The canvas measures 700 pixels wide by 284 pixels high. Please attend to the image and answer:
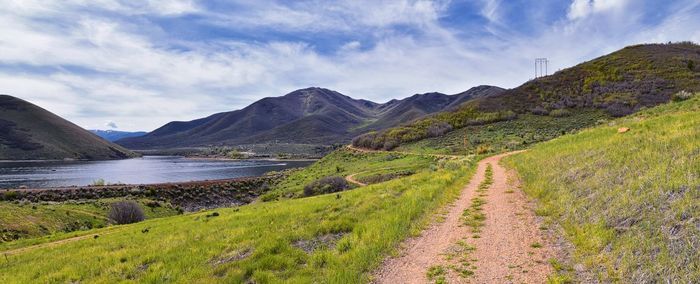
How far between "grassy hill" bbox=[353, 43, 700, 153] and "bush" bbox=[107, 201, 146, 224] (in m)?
40.6

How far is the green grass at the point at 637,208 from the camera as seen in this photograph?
6191 millimetres

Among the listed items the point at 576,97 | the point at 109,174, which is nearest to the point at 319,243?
the point at 576,97

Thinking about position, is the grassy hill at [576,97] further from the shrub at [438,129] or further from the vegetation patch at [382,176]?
the vegetation patch at [382,176]

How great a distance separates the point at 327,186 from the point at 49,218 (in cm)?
2571

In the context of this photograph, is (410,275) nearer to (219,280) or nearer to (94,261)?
(219,280)

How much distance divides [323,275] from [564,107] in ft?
239

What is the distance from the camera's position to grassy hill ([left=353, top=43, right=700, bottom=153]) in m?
59.4

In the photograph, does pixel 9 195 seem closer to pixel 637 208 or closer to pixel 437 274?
pixel 437 274

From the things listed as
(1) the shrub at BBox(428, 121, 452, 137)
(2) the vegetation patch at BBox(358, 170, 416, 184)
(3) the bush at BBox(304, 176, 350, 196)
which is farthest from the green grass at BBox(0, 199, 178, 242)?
(1) the shrub at BBox(428, 121, 452, 137)

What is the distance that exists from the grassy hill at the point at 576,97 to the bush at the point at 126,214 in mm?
40556

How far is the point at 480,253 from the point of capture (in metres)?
8.88

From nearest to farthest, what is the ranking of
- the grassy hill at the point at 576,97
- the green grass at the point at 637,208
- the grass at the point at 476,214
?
the green grass at the point at 637,208, the grass at the point at 476,214, the grassy hill at the point at 576,97

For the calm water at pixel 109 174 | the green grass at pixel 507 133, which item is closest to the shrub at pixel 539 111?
the green grass at pixel 507 133

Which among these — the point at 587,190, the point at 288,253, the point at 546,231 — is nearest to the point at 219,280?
the point at 288,253
